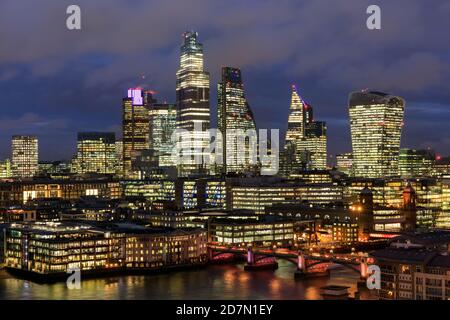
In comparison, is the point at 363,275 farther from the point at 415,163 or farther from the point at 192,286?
the point at 415,163

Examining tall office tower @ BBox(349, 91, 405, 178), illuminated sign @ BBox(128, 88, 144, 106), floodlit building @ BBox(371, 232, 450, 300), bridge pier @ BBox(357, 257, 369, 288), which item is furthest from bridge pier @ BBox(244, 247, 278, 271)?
illuminated sign @ BBox(128, 88, 144, 106)

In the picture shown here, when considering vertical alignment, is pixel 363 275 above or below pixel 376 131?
below

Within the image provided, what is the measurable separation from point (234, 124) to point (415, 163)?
28.7 meters

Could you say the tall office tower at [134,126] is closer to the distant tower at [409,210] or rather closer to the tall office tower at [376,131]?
the tall office tower at [376,131]

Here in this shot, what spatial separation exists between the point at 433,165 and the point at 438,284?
91804mm

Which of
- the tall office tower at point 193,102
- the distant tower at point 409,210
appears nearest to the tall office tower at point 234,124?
the tall office tower at point 193,102

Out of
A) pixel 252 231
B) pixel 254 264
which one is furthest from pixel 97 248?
pixel 252 231

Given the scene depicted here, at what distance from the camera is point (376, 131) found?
98.2 meters

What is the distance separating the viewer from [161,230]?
35.8 meters

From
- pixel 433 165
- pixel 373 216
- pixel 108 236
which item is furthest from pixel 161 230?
pixel 433 165

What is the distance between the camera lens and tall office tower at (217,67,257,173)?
110250 millimetres

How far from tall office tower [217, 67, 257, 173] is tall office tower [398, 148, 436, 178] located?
2266 centimetres

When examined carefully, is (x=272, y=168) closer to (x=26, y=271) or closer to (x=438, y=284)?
(x=26, y=271)

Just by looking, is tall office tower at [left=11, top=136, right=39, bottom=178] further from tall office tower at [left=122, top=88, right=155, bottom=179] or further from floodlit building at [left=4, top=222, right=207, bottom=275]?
floodlit building at [left=4, top=222, right=207, bottom=275]
